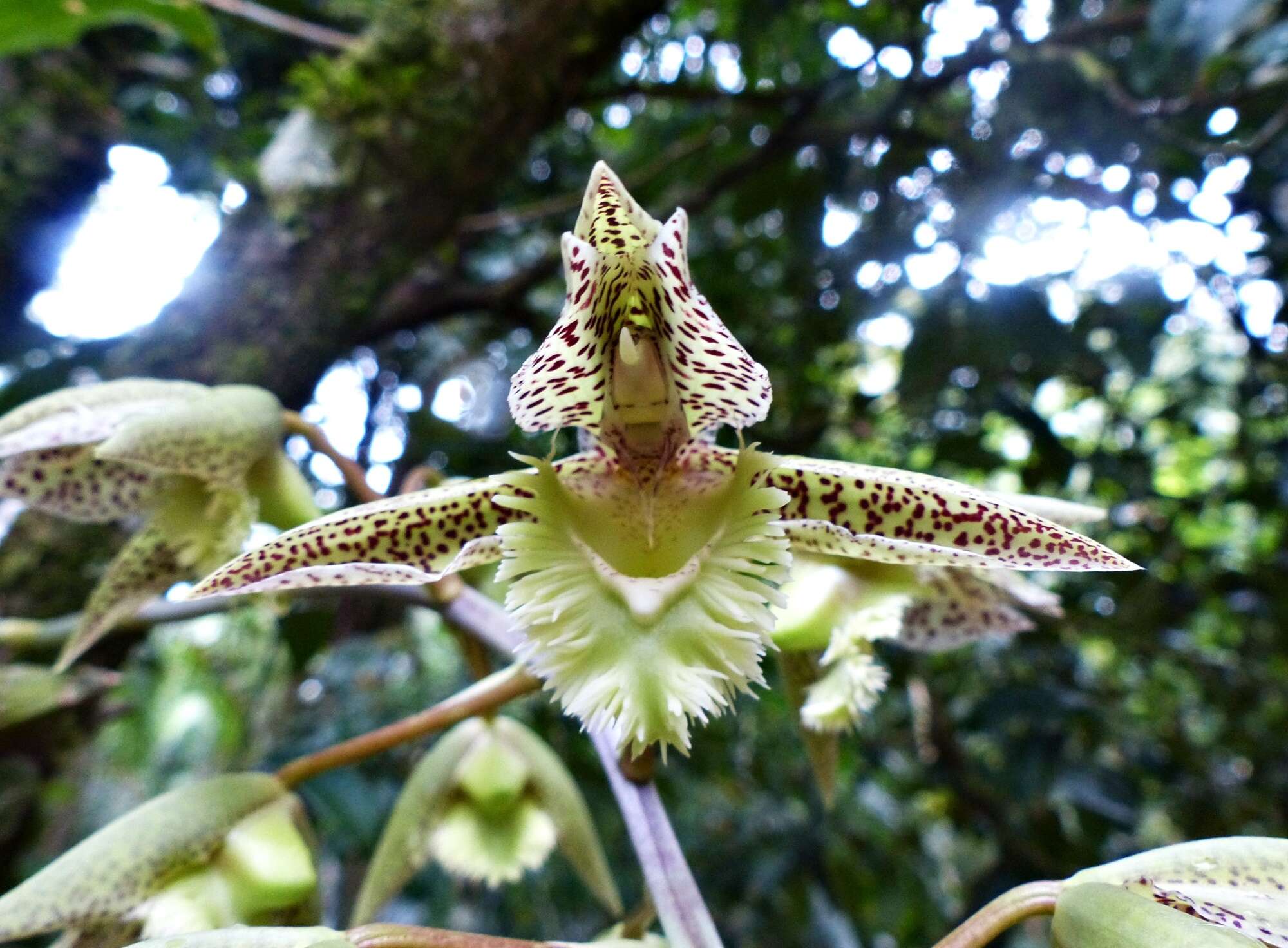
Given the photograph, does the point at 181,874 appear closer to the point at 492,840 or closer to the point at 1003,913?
the point at 492,840

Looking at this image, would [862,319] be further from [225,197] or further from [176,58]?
[176,58]

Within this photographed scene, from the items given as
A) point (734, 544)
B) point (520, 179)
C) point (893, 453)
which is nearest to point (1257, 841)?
point (734, 544)

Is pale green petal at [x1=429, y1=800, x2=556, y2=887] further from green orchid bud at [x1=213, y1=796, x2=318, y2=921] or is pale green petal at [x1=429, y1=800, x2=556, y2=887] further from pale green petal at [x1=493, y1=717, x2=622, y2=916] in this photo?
green orchid bud at [x1=213, y1=796, x2=318, y2=921]

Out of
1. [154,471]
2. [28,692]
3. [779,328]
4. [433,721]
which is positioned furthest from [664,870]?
[779,328]

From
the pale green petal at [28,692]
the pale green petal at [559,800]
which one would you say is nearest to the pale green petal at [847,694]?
the pale green petal at [559,800]

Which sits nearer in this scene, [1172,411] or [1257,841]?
[1257,841]

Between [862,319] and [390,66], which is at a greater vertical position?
[390,66]
